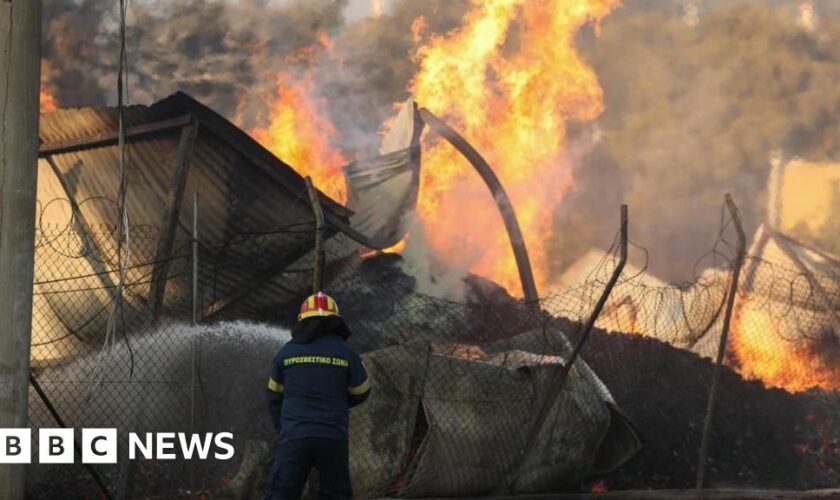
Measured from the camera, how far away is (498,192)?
60.6 ft

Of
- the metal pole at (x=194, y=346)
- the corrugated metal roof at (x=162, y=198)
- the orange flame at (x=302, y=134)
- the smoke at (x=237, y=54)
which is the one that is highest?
the smoke at (x=237, y=54)

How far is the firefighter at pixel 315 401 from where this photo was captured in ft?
21.6

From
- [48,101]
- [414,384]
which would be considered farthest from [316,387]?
[48,101]

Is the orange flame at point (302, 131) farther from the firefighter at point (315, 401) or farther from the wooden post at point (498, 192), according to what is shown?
the firefighter at point (315, 401)

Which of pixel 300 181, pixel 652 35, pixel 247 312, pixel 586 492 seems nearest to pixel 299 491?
pixel 586 492

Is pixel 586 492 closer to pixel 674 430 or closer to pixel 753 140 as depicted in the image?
pixel 674 430

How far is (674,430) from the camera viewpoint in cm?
1220

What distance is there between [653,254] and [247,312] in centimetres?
1078

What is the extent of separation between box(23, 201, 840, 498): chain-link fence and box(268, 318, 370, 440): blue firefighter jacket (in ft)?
6.77

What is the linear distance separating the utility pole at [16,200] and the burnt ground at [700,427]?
18.8 ft

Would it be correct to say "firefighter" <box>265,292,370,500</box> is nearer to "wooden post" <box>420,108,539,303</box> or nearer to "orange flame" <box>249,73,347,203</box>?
"wooden post" <box>420,108,539,303</box>

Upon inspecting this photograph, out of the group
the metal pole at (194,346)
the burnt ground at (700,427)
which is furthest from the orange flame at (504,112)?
the metal pole at (194,346)

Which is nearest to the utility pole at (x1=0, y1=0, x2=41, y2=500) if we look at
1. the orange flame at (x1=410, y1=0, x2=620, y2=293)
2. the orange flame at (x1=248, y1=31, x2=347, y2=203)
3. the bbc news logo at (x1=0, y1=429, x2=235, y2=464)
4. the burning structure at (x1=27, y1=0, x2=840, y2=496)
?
the bbc news logo at (x1=0, y1=429, x2=235, y2=464)

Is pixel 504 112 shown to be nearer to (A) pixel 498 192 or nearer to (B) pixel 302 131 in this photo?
(A) pixel 498 192
